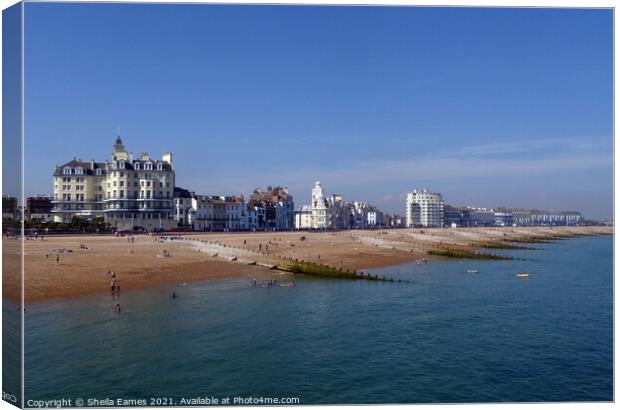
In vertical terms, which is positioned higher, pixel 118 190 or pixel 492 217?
pixel 118 190

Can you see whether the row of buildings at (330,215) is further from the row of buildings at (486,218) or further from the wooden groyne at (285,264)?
the wooden groyne at (285,264)

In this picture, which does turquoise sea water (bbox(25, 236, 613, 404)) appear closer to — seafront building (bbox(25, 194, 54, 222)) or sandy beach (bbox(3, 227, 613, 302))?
sandy beach (bbox(3, 227, 613, 302))

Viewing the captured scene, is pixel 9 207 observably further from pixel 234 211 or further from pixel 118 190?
pixel 234 211

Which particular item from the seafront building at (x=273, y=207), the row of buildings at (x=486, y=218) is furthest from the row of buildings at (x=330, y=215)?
the row of buildings at (x=486, y=218)

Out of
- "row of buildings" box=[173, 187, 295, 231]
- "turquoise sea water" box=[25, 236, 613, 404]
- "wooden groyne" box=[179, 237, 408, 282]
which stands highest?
"row of buildings" box=[173, 187, 295, 231]

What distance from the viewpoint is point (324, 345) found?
43.1ft

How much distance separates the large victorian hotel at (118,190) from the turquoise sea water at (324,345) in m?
5.98

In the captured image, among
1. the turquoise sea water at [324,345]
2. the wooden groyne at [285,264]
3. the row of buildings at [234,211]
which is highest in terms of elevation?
the row of buildings at [234,211]

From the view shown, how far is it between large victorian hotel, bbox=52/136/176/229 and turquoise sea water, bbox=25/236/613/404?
235 inches

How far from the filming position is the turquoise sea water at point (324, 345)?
10227 mm

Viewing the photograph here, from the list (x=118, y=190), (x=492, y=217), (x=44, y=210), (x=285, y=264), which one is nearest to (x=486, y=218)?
(x=492, y=217)

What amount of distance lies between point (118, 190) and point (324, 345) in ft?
51.2

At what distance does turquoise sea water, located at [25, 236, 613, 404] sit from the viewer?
10.2 meters

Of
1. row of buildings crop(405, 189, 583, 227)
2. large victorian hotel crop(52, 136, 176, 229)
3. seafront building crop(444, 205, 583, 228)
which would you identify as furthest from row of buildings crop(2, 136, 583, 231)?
seafront building crop(444, 205, 583, 228)
